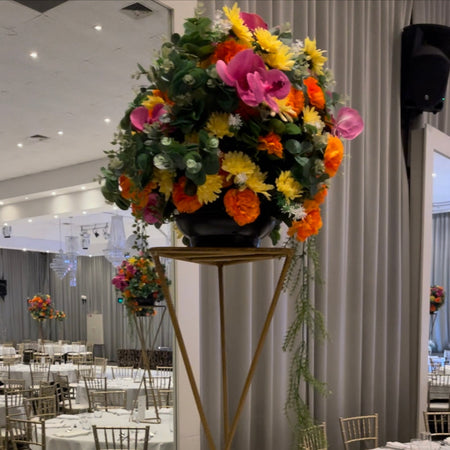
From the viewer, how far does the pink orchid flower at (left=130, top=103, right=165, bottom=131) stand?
1.48 meters

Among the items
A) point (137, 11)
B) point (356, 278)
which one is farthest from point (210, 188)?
point (356, 278)

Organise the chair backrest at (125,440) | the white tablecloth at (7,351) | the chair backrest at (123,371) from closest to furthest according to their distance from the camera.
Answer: the white tablecloth at (7,351)
the chair backrest at (123,371)
the chair backrest at (125,440)

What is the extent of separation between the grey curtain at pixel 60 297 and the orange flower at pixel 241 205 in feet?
3.58

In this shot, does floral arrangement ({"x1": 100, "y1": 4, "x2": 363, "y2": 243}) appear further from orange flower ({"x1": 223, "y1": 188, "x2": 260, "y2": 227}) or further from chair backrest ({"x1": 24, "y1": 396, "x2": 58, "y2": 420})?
chair backrest ({"x1": 24, "y1": 396, "x2": 58, "y2": 420})

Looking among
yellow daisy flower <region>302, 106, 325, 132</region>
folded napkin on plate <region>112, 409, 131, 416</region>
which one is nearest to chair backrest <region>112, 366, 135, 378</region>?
folded napkin on plate <region>112, 409, 131, 416</region>

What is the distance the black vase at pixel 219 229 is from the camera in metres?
1.51

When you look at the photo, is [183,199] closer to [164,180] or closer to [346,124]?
[164,180]

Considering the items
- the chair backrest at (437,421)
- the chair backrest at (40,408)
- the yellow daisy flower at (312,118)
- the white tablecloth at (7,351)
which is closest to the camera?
the yellow daisy flower at (312,118)

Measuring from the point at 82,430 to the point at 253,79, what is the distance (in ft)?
7.54

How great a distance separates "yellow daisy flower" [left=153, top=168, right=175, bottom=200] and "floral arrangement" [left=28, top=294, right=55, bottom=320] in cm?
97

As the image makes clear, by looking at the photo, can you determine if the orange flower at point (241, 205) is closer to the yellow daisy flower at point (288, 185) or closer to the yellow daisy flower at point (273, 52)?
the yellow daisy flower at point (288, 185)

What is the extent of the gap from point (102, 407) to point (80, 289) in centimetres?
107

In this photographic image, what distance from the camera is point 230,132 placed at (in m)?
1.43

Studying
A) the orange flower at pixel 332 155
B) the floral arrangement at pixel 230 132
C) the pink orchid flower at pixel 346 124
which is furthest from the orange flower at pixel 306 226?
the pink orchid flower at pixel 346 124
